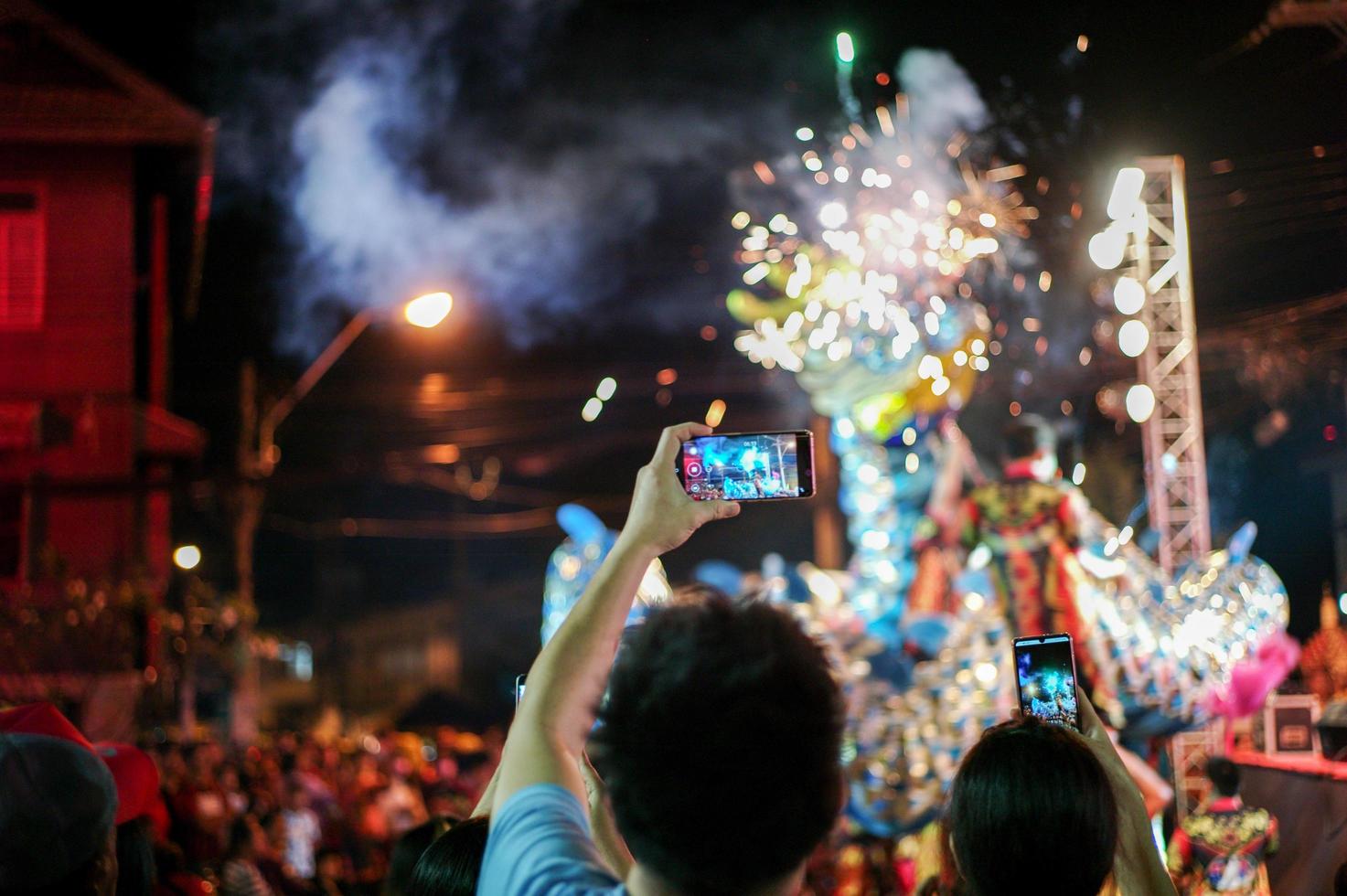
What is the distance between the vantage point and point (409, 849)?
346 centimetres

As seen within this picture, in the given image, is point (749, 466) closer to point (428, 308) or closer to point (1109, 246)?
point (428, 308)

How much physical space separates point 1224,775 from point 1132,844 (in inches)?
190

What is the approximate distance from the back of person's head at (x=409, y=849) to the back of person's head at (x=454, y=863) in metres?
0.72

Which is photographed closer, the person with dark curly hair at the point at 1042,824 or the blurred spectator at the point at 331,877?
the person with dark curly hair at the point at 1042,824

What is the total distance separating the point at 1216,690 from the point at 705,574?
11.6 ft

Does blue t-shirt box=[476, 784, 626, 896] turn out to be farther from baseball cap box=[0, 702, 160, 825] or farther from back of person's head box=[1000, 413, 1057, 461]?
back of person's head box=[1000, 413, 1057, 461]

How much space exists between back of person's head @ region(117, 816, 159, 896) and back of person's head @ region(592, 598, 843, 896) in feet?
7.00

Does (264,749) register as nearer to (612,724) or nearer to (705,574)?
(705,574)

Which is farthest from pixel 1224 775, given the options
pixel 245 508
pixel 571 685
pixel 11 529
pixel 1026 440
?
pixel 245 508

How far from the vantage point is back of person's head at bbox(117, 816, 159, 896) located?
3.15m

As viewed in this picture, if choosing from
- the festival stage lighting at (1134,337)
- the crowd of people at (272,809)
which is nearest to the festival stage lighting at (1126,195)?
the festival stage lighting at (1134,337)

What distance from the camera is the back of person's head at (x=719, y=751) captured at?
4.65 ft

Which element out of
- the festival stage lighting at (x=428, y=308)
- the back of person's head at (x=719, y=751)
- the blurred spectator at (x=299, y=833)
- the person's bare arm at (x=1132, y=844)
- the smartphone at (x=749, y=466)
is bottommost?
the blurred spectator at (x=299, y=833)

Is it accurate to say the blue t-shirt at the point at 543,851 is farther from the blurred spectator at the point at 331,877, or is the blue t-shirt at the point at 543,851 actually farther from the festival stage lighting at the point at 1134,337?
the festival stage lighting at the point at 1134,337
